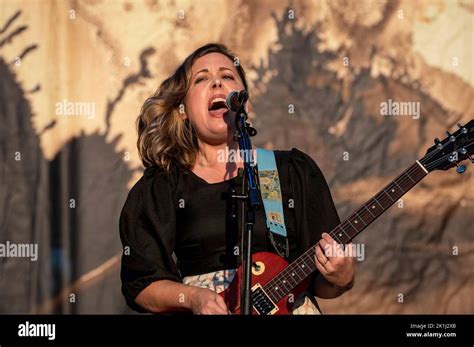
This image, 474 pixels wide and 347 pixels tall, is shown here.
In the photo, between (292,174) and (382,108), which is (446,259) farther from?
(292,174)

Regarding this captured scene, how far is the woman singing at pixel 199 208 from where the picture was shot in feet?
11.5

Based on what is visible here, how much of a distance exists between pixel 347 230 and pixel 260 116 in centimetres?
149

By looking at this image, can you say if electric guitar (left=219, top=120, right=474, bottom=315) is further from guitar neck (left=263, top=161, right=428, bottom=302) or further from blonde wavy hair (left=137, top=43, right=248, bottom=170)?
blonde wavy hair (left=137, top=43, right=248, bottom=170)

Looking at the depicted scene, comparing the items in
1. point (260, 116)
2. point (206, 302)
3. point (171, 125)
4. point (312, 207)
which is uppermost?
point (260, 116)

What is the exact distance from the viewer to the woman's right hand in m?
3.25

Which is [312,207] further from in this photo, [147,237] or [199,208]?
[147,237]

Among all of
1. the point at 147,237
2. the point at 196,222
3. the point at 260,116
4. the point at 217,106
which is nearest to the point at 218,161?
the point at 217,106

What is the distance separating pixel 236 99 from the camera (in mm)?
3332

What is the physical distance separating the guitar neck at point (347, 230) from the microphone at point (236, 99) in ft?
2.12

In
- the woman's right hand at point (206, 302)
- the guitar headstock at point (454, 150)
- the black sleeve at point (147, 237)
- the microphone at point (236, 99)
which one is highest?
the microphone at point (236, 99)

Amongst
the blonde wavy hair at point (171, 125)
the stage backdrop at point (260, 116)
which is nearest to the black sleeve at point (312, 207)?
the blonde wavy hair at point (171, 125)

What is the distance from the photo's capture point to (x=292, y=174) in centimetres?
371

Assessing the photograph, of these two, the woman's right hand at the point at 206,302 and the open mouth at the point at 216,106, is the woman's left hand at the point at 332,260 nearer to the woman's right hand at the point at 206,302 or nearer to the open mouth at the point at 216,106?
the woman's right hand at the point at 206,302
